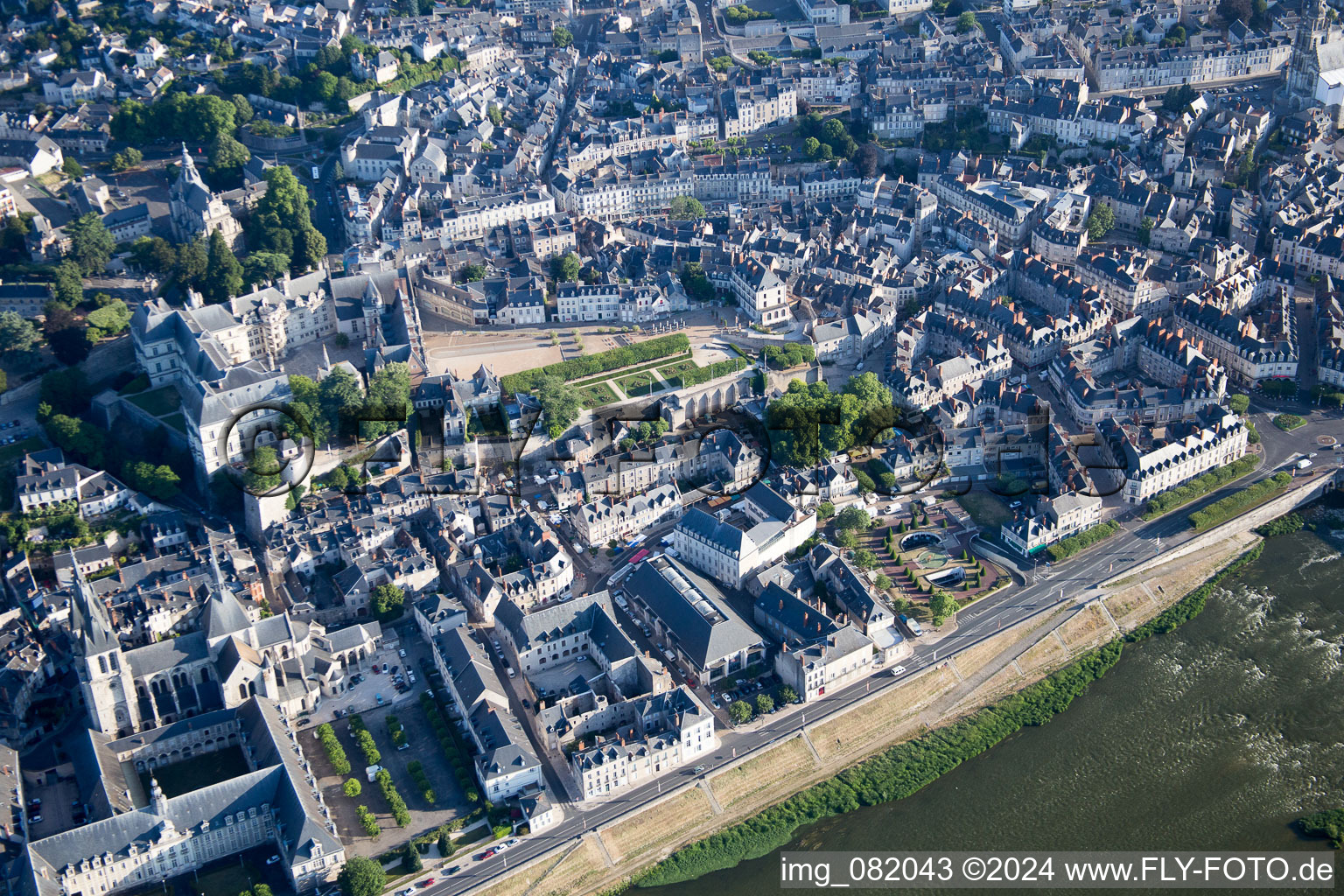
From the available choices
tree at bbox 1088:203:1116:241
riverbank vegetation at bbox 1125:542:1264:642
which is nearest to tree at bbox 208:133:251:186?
tree at bbox 1088:203:1116:241

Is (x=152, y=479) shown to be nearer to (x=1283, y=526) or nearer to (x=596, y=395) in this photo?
(x=596, y=395)

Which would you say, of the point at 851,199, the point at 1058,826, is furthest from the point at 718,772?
the point at 851,199

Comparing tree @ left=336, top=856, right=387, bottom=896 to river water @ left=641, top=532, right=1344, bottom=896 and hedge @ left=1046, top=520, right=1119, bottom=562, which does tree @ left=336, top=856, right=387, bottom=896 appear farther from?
hedge @ left=1046, top=520, right=1119, bottom=562

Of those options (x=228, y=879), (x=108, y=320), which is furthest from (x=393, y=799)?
(x=108, y=320)

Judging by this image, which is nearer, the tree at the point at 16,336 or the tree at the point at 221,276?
the tree at the point at 16,336

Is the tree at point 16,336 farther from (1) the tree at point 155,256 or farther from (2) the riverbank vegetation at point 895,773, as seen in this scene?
(2) the riverbank vegetation at point 895,773

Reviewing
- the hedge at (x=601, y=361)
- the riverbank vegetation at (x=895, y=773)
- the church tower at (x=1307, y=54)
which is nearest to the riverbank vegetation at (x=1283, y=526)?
the riverbank vegetation at (x=895, y=773)
